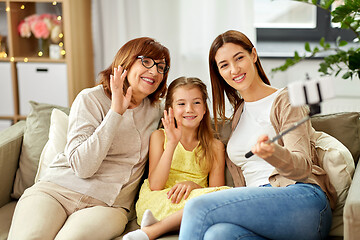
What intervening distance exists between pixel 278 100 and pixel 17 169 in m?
1.20

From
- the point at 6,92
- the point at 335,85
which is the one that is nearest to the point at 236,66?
the point at 335,85

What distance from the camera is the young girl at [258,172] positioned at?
1582 millimetres

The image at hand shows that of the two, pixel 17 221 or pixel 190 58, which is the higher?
pixel 190 58

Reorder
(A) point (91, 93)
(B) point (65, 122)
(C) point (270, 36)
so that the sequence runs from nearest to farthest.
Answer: (A) point (91, 93)
(B) point (65, 122)
(C) point (270, 36)

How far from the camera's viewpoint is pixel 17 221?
71.1 inches

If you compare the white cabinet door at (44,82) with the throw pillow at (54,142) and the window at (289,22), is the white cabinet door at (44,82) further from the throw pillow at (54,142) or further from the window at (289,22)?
the window at (289,22)

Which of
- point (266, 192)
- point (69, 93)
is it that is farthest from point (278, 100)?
point (69, 93)

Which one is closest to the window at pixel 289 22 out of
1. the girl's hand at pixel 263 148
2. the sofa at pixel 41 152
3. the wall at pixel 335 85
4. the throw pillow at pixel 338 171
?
the wall at pixel 335 85

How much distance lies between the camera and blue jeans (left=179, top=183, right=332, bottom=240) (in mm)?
1577

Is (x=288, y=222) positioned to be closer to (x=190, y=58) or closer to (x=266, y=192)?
(x=266, y=192)

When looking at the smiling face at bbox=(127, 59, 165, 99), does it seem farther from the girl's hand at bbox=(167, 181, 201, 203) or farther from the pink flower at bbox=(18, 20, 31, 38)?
the pink flower at bbox=(18, 20, 31, 38)

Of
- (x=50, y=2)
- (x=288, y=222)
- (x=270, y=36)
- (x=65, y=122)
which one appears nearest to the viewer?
(x=288, y=222)

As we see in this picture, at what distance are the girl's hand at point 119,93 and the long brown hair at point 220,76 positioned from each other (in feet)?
1.14

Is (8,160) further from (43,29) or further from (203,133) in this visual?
(43,29)
